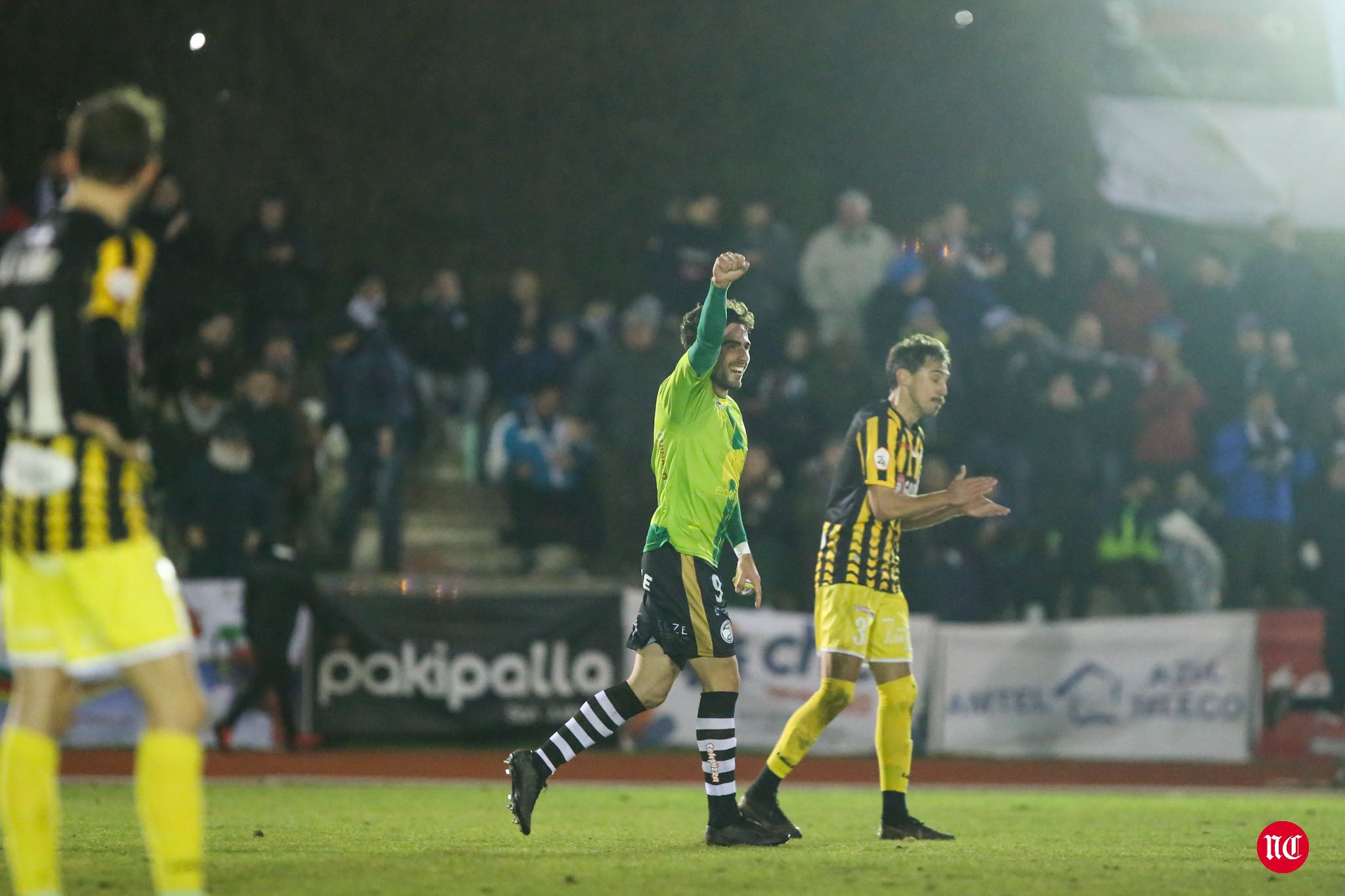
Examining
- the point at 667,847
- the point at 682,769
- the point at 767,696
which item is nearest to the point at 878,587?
the point at 667,847

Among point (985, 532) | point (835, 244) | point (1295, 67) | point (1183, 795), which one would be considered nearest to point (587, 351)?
point (835, 244)

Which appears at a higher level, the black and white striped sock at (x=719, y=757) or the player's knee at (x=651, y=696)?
the player's knee at (x=651, y=696)

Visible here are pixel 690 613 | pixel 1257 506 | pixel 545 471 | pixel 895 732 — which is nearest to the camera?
pixel 690 613

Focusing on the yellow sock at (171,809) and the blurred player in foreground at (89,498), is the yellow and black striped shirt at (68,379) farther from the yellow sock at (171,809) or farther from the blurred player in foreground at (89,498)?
the yellow sock at (171,809)

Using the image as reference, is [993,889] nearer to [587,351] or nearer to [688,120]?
[587,351]

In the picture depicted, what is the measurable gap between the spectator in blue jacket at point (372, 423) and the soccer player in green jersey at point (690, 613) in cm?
834

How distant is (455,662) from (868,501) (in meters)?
7.62

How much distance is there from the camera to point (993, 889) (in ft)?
20.8

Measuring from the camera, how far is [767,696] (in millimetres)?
15492

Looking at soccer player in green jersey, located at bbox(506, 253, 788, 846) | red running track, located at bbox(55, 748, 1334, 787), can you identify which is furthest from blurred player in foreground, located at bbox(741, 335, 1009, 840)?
red running track, located at bbox(55, 748, 1334, 787)

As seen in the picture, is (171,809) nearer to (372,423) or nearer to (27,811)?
(27,811)

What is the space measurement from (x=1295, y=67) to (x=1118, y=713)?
10.2 metres

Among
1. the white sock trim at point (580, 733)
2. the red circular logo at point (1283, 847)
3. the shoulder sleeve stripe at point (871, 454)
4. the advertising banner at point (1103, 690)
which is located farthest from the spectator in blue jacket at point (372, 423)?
the red circular logo at point (1283, 847)

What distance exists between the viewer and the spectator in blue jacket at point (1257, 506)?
16.9 m
